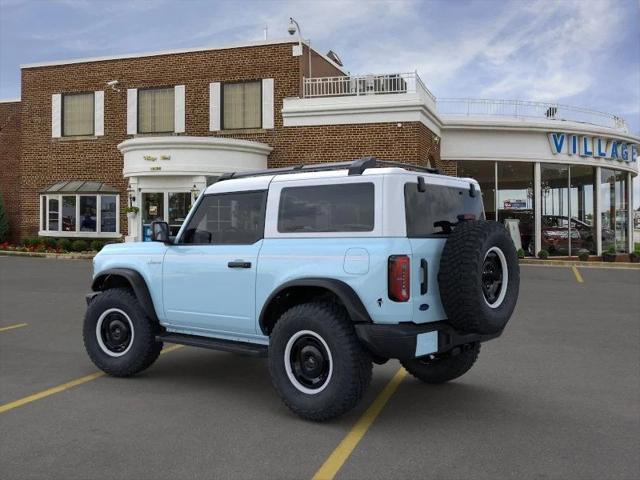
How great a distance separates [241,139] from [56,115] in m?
8.93

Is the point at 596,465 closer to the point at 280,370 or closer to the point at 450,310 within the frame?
the point at 450,310

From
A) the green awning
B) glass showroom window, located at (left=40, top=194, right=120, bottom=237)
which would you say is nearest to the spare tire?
glass showroom window, located at (left=40, top=194, right=120, bottom=237)

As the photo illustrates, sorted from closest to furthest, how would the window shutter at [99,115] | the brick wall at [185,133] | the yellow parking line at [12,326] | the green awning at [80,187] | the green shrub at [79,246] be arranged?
the yellow parking line at [12,326], the brick wall at [185,133], the green shrub at [79,246], the green awning at [80,187], the window shutter at [99,115]

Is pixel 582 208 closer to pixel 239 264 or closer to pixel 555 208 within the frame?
pixel 555 208

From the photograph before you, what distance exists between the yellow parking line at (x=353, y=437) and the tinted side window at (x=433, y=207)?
1.55m

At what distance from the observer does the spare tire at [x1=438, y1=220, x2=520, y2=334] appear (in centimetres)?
469

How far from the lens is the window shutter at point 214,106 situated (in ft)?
78.0

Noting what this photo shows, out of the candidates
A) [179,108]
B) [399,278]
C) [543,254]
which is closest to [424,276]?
[399,278]

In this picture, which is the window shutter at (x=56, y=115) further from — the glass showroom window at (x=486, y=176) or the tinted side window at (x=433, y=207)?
the tinted side window at (x=433, y=207)

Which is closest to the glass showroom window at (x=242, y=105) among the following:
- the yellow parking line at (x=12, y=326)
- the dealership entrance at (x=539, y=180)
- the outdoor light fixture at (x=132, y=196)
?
the outdoor light fixture at (x=132, y=196)

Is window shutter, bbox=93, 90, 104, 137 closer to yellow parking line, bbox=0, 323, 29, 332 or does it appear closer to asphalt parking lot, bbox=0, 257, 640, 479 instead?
yellow parking line, bbox=0, 323, 29, 332

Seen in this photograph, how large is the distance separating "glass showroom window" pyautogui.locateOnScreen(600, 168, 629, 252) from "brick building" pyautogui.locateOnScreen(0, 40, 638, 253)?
9 centimetres

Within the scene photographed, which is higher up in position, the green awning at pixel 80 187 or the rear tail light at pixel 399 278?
the green awning at pixel 80 187

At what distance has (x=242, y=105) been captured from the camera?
77.6 ft
